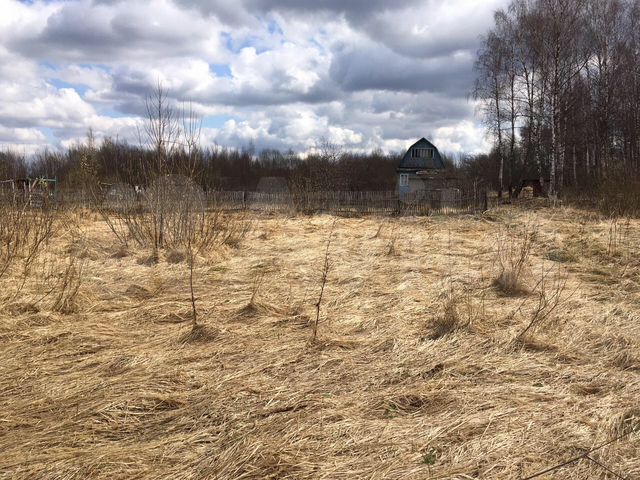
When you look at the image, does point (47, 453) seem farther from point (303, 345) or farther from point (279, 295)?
point (279, 295)

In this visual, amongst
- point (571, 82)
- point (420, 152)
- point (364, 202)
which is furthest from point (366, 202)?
point (420, 152)

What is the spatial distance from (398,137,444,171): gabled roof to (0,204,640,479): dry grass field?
1580 inches

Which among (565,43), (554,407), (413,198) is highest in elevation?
(565,43)

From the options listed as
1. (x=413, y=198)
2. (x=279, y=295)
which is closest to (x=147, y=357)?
(x=279, y=295)

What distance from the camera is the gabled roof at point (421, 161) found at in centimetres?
4644

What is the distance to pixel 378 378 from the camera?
3398mm

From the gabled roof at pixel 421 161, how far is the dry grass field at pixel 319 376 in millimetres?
40143

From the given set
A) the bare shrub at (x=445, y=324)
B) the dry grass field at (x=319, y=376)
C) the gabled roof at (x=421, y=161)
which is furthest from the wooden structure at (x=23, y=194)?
the gabled roof at (x=421, y=161)

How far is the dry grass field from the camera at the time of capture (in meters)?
2.40

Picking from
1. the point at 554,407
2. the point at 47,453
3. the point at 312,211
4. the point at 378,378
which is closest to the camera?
the point at 47,453

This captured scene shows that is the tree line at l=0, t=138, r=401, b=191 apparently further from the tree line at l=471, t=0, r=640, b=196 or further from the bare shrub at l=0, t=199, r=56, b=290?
the tree line at l=471, t=0, r=640, b=196

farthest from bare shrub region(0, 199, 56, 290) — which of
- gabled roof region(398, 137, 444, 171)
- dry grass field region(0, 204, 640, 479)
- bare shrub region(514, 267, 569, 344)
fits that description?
gabled roof region(398, 137, 444, 171)

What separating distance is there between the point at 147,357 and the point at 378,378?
176 centimetres

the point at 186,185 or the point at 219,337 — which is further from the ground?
the point at 186,185
